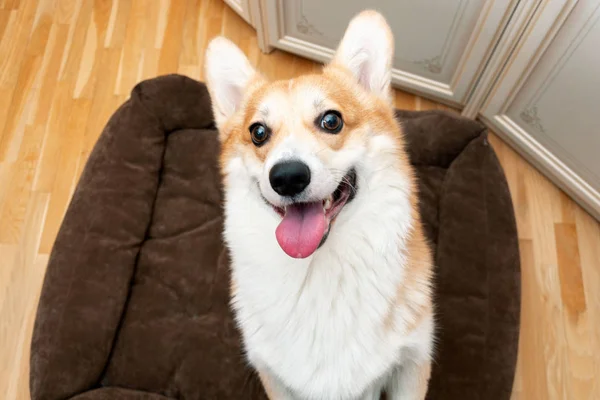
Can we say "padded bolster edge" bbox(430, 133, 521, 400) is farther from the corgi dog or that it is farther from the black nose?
the black nose

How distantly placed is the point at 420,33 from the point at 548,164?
3.10ft

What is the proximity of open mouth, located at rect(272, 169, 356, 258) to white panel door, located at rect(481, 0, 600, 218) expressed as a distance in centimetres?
135

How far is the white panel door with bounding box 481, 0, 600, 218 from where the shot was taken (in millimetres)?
2059

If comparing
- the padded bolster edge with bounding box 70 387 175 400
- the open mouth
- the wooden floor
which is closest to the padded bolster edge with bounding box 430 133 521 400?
the wooden floor

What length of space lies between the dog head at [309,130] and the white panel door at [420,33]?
991 mm

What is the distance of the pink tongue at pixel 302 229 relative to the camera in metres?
1.29

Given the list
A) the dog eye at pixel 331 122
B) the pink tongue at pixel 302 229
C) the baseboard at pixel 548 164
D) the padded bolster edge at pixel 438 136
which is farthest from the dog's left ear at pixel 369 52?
the baseboard at pixel 548 164

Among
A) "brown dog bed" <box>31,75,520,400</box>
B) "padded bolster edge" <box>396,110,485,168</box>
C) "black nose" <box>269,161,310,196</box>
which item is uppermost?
"black nose" <box>269,161,310,196</box>

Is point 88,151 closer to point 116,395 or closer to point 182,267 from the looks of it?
point 182,267

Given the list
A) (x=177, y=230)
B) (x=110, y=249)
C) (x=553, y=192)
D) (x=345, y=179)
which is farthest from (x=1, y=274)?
(x=553, y=192)

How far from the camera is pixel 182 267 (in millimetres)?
2201

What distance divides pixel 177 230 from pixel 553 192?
1938 mm

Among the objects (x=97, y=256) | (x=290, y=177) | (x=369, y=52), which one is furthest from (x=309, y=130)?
(x=97, y=256)

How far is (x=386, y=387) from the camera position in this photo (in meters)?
1.77
